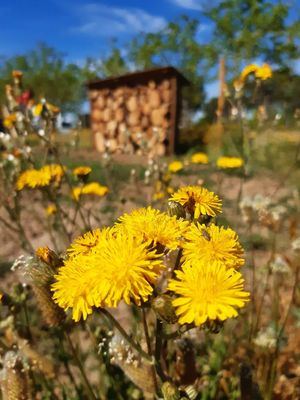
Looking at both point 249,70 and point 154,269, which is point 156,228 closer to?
point 154,269

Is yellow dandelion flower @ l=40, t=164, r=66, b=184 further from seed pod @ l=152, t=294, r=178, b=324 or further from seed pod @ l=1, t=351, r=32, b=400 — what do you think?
seed pod @ l=152, t=294, r=178, b=324

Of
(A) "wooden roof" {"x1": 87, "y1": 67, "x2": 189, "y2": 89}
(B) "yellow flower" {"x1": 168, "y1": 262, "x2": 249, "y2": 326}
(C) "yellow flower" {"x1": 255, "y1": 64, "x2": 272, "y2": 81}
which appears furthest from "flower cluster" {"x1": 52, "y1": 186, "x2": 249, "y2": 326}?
(A) "wooden roof" {"x1": 87, "y1": 67, "x2": 189, "y2": 89}

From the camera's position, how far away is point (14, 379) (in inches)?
51.0

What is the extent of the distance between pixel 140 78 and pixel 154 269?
31.1 feet

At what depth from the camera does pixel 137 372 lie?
1.28 metres

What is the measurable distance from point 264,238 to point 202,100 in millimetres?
29413

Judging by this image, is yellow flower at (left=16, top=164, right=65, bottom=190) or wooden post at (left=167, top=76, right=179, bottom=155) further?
wooden post at (left=167, top=76, right=179, bottom=155)

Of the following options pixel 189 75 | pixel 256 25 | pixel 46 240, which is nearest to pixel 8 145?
pixel 46 240

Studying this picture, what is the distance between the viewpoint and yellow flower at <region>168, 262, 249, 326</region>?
0.74m

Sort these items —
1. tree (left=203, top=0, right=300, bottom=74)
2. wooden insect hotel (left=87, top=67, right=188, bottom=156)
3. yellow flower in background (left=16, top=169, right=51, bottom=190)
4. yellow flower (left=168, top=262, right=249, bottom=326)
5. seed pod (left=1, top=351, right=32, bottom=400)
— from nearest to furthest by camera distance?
yellow flower (left=168, top=262, right=249, bottom=326)
seed pod (left=1, top=351, right=32, bottom=400)
yellow flower in background (left=16, top=169, right=51, bottom=190)
wooden insect hotel (left=87, top=67, right=188, bottom=156)
tree (left=203, top=0, right=300, bottom=74)

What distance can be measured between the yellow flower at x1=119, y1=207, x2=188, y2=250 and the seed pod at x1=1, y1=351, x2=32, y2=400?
66cm


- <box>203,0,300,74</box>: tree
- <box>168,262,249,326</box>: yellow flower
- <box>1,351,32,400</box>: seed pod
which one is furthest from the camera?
<box>203,0,300,74</box>: tree

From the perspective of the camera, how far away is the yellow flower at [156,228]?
2.93 ft

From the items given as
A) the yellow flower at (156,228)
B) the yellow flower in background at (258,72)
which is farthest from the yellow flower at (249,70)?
the yellow flower at (156,228)
